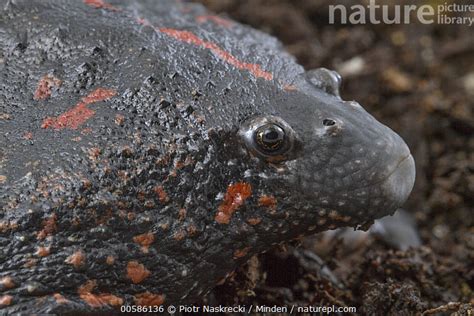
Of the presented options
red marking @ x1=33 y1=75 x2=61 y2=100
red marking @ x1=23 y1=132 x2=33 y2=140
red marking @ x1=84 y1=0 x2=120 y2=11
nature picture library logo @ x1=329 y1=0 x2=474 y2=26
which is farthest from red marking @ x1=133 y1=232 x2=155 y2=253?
nature picture library logo @ x1=329 y1=0 x2=474 y2=26

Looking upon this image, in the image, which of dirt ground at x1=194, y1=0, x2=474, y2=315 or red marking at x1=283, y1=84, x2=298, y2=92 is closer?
red marking at x1=283, y1=84, x2=298, y2=92

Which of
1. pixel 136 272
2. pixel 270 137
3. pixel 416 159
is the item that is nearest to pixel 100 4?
pixel 270 137

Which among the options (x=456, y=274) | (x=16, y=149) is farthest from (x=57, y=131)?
(x=456, y=274)

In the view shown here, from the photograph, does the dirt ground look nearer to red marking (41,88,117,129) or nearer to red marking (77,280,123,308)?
red marking (77,280,123,308)

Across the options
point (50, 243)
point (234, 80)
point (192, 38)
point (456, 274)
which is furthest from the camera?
point (456, 274)

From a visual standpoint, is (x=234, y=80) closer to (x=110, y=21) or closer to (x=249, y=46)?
(x=249, y=46)

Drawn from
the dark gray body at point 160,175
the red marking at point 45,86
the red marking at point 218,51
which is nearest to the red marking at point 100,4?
the red marking at point 218,51
